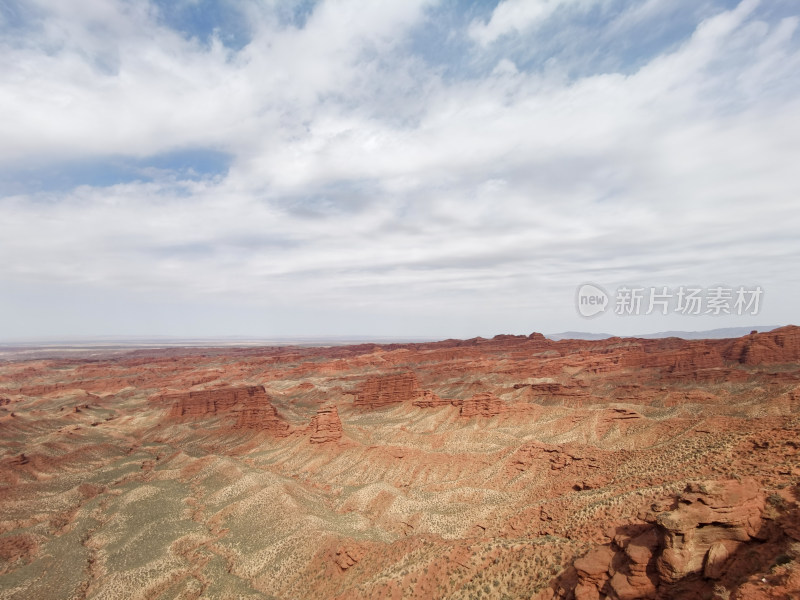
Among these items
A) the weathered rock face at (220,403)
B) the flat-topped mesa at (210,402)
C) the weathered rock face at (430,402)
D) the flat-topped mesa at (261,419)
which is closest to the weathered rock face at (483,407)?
the weathered rock face at (430,402)

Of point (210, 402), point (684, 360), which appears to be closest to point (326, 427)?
point (210, 402)

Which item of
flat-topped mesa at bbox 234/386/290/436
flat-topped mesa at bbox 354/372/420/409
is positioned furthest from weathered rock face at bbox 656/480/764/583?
flat-topped mesa at bbox 354/372/420/409

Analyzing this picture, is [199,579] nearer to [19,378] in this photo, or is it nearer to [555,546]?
[555,546]

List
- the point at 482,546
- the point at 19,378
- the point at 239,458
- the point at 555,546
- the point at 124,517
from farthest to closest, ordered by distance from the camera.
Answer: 1. the point at 19,378
2. the point at 239,458
3. the point at 124,517
4. the point at 482,546
5. the point at 555,546

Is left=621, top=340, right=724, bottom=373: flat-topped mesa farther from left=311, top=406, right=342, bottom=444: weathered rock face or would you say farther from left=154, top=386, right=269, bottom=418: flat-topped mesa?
left=154, top=386, right=269, bottom=418: flat-topped mesa

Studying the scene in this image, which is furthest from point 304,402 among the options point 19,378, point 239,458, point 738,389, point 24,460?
point 19,378

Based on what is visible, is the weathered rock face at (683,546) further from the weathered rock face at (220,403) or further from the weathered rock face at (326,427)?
the weathered rock face at (220,403)
